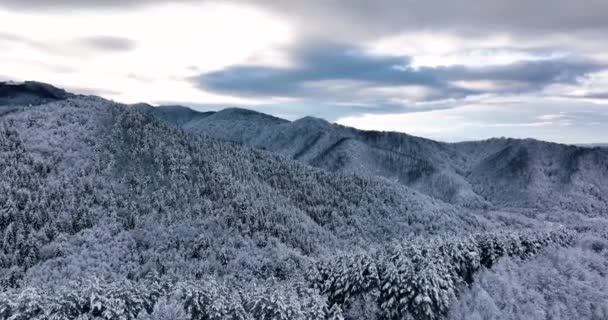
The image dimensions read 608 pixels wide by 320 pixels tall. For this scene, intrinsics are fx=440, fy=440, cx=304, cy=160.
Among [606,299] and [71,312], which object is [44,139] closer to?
[71,312]

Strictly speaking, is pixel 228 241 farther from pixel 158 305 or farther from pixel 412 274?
pixel 412 274

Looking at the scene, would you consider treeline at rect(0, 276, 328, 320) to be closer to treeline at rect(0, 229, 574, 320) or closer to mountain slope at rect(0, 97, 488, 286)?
treeline at rect(0, 229, 574, 320)

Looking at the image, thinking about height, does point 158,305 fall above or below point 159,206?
above

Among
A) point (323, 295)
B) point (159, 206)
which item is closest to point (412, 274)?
point (323, 295)

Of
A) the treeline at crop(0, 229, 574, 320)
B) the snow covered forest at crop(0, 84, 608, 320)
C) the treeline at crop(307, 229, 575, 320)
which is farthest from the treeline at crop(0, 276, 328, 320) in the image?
the treeline at crop(307, 229, 575, 320)

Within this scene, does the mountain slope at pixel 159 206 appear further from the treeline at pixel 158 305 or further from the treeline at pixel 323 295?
the treeline at pixel 158 305

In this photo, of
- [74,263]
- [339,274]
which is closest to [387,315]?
[339,274]

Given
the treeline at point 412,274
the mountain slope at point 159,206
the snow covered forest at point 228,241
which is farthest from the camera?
the mountain slope at point 159,206

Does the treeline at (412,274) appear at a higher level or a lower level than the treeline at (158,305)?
higher

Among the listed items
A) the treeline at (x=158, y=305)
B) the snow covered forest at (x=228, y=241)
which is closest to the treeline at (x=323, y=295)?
the treeline at (x=158, y=305)
